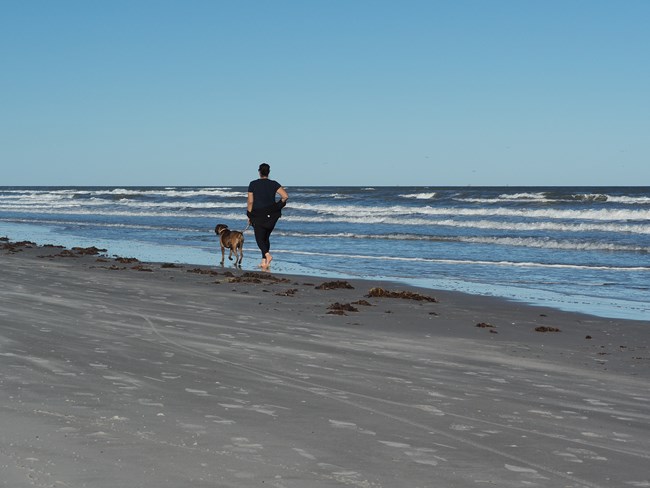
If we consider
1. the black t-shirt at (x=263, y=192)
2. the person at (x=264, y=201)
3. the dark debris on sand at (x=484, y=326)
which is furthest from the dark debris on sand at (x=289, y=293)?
the dark debris on sand at (x=484, y=326)

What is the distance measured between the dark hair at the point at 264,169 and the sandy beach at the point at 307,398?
5.10 meters

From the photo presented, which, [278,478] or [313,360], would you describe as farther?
[313,360]

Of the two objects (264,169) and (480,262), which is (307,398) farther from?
Result: (480,262)

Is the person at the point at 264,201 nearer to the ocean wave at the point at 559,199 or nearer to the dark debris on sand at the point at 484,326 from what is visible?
the dark debris on sand at the point at 484,326

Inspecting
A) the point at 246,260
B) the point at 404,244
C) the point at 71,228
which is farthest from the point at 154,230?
the point at 246,260

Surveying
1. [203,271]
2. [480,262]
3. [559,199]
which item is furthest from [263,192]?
[559,199]

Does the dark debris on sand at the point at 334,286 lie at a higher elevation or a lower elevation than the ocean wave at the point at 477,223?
lower

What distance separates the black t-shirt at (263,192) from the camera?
14656 millimetres

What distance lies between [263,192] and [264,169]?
41 centimetres

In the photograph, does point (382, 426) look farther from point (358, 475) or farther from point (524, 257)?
point (524, 257)

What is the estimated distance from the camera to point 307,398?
4816mm

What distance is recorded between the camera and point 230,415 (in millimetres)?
4273

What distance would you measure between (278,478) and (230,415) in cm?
103

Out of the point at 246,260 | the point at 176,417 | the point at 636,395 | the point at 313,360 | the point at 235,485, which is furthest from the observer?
the point at 246,260
